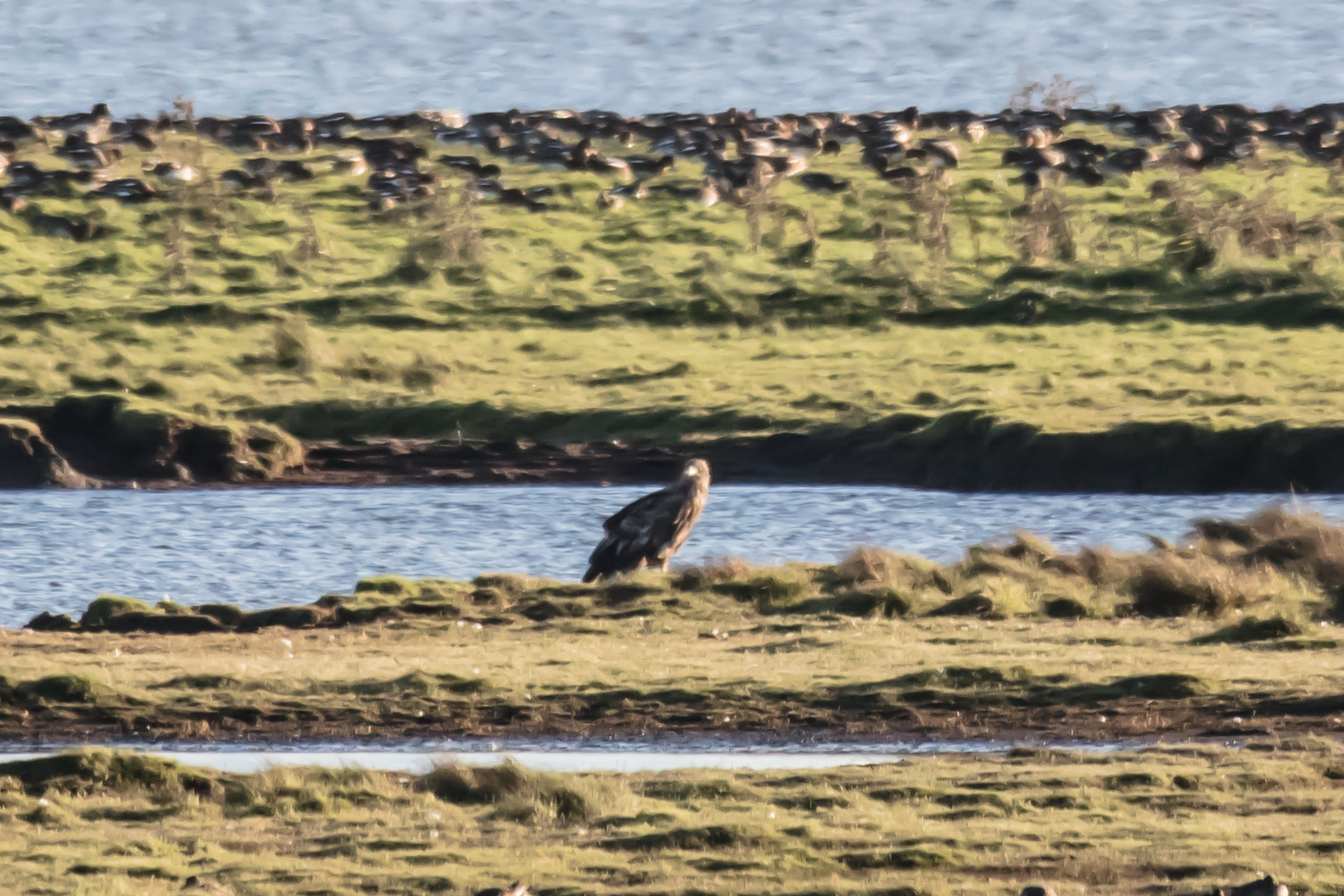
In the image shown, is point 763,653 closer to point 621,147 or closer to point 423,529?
point 423,529

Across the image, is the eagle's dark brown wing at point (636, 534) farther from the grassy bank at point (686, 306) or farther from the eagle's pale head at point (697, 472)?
the grassy bank at point (686, 306)

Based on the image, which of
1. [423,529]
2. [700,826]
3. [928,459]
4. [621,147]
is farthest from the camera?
[621,147]

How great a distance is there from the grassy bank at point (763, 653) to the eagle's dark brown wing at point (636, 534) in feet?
1.56

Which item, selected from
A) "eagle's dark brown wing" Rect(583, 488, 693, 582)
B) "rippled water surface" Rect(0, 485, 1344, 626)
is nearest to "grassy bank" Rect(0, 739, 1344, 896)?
"eagle's dark brown wing" Rect(583, 488, 693, 582)

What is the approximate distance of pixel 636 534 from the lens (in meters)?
20.7

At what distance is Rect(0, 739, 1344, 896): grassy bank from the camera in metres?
10.1

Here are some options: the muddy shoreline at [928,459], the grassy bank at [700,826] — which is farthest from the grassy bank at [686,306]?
the grassy bank at [700,826]

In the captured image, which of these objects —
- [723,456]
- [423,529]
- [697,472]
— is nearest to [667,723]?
[697,472]

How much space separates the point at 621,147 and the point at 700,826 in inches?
1753

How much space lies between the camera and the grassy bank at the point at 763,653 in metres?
14.9

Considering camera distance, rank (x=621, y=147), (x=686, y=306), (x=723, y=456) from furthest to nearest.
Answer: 1. (x=621, y=147)
2. (x=686, y=306)
3. (x=723, y=456)

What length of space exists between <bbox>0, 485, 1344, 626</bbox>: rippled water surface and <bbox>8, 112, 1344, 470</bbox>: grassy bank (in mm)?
2409

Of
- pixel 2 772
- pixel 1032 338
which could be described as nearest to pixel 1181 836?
pixel 2 772

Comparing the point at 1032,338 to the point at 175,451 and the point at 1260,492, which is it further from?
the point at 175,451
